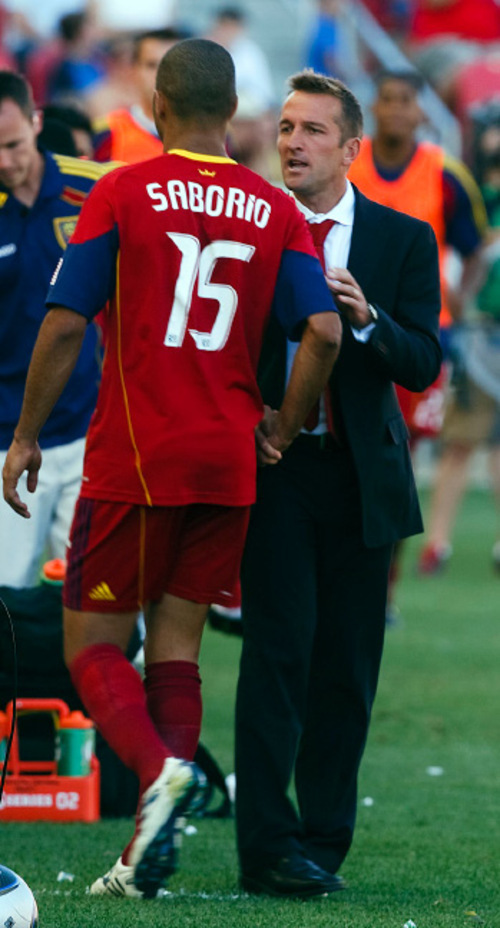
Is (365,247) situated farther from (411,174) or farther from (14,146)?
(411,174)

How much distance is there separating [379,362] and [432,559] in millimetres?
7296

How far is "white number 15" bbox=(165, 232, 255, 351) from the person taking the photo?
4.44 meters

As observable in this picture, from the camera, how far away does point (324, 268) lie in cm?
487

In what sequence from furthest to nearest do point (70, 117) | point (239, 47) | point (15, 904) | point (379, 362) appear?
point (239, 47), point (70, 117), point (379, 362), point (15, 904)

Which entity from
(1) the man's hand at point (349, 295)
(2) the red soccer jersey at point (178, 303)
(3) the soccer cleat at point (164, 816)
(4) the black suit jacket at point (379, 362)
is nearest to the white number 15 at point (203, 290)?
(2) the red soccer jersey at point (178, 303)

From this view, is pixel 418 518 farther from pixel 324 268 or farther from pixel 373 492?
pixel 324 268

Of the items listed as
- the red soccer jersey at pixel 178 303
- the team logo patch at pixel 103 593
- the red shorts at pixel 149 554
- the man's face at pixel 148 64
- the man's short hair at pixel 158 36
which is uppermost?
the man's short hair at pixel 158 36

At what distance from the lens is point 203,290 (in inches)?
176

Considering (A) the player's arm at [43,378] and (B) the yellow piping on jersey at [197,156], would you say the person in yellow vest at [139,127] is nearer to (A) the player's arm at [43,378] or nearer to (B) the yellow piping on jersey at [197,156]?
(B) the yellow piping on jersey at [197,156]

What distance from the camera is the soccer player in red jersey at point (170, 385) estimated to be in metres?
4.41

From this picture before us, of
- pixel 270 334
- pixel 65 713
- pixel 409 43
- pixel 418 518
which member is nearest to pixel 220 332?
pixel 270 334

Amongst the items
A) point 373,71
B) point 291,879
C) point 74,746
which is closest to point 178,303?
point 291,879

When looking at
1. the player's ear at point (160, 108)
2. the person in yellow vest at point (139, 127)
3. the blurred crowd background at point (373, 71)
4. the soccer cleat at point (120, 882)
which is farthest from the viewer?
the blurred crowd background at point (373, 71)

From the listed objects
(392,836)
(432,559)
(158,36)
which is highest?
(158,36)
